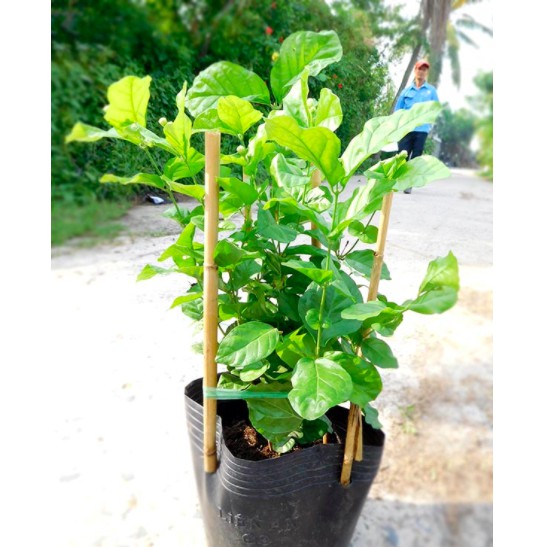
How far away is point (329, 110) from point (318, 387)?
30cm

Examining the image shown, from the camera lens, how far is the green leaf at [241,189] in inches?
20.9

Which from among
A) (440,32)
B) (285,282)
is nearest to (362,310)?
(285,282)

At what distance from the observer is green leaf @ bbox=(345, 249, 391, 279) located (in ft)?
2.07

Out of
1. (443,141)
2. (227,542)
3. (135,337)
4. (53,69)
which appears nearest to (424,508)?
(227,542)

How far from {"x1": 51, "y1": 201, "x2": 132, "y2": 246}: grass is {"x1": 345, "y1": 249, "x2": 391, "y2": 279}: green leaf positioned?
0.39 m

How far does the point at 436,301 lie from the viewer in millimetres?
485

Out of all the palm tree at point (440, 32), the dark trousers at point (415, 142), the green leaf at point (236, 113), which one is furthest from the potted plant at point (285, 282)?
the palm tree at point (440, 32)

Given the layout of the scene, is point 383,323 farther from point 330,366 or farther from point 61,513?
point 61,513

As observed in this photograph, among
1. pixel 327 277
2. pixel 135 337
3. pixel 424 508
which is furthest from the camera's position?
pixel 135 337

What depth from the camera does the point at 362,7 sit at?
0.77m

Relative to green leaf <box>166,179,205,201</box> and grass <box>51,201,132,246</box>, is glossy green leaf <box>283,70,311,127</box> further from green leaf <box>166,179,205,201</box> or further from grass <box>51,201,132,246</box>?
grass <box>51,201,132,246</box>

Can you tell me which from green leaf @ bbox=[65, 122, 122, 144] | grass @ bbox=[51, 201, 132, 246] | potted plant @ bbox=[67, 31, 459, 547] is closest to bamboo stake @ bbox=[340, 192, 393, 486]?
potted plant @ bbox=[67, 31, 459, 547]

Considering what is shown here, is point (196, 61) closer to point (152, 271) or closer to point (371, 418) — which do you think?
point (152, 271)

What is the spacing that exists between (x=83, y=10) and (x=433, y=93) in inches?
20.7
